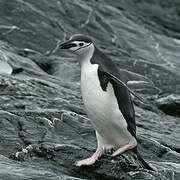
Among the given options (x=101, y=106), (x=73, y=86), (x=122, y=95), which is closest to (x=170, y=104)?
(x=73, y=86)

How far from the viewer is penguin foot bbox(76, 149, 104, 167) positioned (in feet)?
17.2

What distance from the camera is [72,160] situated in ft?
17.7

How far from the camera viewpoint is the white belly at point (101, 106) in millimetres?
5320

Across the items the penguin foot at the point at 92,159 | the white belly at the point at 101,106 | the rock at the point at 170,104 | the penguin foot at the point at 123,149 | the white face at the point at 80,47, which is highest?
the white face at the point at 80,47

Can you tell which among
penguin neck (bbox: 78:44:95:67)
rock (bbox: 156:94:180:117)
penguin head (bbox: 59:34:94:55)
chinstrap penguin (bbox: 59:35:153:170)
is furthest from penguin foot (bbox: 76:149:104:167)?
rock (bbox: 156:94:180:117)

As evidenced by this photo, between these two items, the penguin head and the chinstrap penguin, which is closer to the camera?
the chinstrap penguin

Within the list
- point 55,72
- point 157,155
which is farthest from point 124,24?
point 157,155

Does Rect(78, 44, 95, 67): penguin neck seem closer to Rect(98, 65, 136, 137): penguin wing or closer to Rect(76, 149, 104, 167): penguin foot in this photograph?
Rect(98, 65, 136, 137): penguin wing

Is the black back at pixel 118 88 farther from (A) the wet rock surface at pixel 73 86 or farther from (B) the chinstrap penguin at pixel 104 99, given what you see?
(A) the wet rock surface at pixel 73 86

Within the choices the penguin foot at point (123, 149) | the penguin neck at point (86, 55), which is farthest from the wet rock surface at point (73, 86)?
the penguin neck at point (86, 55)

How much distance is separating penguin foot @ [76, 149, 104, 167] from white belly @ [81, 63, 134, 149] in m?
0.16

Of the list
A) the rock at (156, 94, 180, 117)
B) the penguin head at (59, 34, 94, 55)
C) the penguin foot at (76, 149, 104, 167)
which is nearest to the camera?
the penguin foot at (76, 149, 104, 167)

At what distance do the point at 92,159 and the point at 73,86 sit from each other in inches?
128

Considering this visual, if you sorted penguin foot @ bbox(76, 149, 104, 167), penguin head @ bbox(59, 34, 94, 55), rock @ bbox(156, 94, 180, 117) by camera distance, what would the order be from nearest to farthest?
1. penguin foot @ bbox(76, 149, 104, 167)
2. penguin head @ bbox(59, 34, 94, 55)
3. rock @ bbox(156, 94, 180, 117)
